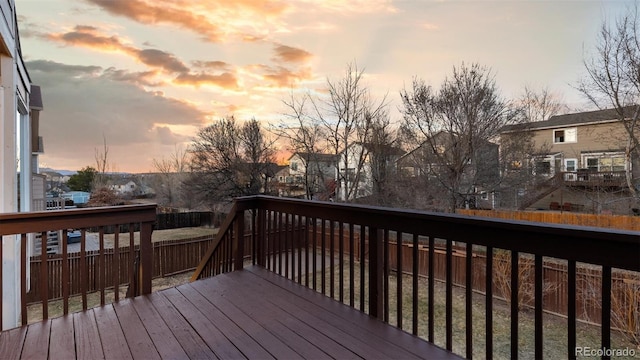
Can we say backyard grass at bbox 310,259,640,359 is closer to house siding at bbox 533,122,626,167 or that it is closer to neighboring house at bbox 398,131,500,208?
neighboring house at bbox 398,131,500,208

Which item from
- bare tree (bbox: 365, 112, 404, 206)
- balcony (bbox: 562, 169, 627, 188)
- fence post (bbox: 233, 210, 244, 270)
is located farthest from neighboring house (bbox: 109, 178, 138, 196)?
balcony (bbox: 562, 169, 627, 188)

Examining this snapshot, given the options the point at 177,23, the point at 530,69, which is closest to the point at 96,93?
the point at 177,23

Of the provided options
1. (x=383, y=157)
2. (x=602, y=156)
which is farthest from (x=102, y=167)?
(x=602, y=156)

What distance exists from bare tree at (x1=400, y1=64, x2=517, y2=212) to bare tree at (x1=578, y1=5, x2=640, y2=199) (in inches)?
90.4

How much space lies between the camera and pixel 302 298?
8.89ft

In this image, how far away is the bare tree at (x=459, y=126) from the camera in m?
10.3

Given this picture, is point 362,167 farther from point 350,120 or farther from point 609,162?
point 609,162

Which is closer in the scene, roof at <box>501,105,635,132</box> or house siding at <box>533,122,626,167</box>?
roof at <box>501,105,635,132</box>

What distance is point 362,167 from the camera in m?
12.5

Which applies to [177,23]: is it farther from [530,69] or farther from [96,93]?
[530,69]

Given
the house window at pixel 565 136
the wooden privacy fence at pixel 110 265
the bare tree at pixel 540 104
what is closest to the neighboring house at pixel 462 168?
the bare tree at pixel 540 104

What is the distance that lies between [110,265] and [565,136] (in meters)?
18.6

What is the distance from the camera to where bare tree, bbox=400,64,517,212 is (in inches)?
405

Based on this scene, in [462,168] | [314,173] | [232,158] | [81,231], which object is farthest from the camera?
[232,158]
